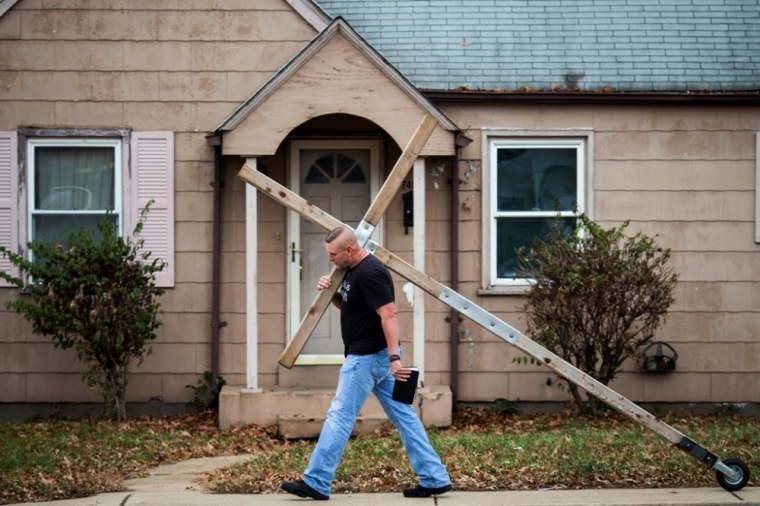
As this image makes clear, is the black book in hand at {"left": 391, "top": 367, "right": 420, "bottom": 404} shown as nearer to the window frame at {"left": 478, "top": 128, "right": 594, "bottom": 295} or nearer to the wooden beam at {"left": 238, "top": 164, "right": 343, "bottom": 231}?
the wooden beam at {"left": 238, "top": 164, "right": 343, "bottom": 231}

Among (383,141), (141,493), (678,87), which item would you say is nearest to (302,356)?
(383,141)

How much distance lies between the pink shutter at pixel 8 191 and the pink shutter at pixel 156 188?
3.84ft

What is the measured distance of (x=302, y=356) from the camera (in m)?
10.4

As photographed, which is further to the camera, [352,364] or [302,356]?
[302,356]

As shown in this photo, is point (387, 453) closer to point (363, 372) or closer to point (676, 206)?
point (363, 372)

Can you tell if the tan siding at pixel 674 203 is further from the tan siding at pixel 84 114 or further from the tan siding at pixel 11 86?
the tan siding at pixel 11 86

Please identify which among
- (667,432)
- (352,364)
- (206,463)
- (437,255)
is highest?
(437,255)

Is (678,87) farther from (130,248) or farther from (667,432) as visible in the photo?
(130,248)

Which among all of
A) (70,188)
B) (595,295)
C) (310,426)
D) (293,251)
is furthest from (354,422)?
(70,188)

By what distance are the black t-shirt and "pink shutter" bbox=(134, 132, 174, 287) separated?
429cm

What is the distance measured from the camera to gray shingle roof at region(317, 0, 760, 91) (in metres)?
10.4

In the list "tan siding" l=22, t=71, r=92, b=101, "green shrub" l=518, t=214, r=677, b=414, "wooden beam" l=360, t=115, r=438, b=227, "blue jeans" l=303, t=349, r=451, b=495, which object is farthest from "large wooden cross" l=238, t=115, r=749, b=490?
"tan siding" l=22, t=71, r=92, b=101

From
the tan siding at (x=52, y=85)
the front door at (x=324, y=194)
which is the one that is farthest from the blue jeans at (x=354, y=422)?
the tan siding at (x=52, y=85)

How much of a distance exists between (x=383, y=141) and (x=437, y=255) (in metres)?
1.32
